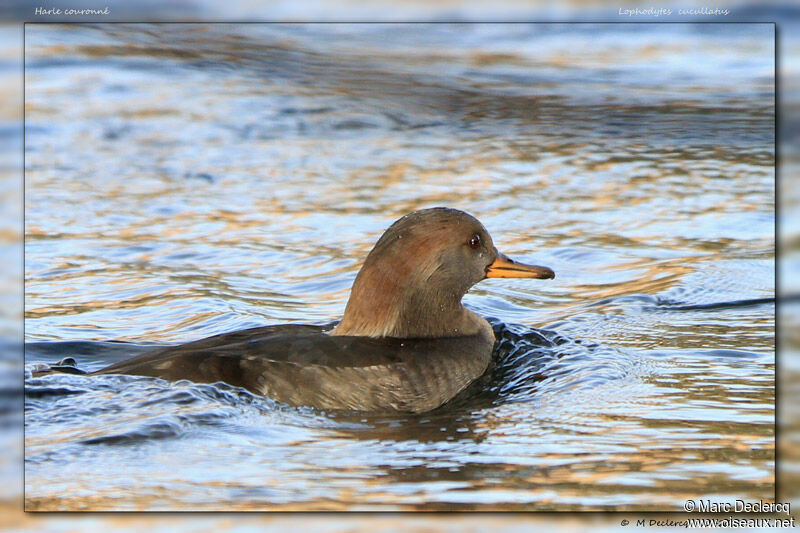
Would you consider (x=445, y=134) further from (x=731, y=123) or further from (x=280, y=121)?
(x=731, y=123)

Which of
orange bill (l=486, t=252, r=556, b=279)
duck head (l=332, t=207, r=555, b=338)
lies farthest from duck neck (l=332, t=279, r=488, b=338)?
orange bill (l=486, t=252, r=556, b=279)

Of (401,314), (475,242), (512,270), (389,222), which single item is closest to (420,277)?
(401,314)

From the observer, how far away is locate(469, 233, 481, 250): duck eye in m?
6.62

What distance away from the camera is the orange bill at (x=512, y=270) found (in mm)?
6786

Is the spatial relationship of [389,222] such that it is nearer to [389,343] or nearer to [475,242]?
[475,242]

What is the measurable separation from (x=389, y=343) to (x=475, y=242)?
31.3 inches

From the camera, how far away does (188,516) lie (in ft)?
13.3

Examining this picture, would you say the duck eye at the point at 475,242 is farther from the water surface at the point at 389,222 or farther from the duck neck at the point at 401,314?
the water surface at the point at 389,222

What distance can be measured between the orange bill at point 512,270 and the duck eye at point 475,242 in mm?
194

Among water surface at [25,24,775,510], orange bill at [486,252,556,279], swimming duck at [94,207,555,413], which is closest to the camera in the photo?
water surface at [25,24,775,510]

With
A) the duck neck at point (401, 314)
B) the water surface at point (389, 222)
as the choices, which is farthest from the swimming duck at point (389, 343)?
the water surface at point (389, 222)

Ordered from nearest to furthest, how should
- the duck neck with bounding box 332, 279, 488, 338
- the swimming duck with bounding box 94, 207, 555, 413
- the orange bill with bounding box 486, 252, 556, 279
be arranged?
the swimming duck with bounding box 94, 207, 555, 413 → the duck neck with bounding box 332, 279, 488, 338 → the orange bill with bounding box 486, 252, 556, 279

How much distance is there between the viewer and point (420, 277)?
6480 millimetres

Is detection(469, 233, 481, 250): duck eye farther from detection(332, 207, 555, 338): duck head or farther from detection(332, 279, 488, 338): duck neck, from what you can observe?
detection(332, 279, 488, 338): duck neck
